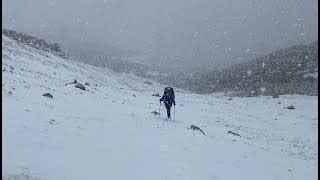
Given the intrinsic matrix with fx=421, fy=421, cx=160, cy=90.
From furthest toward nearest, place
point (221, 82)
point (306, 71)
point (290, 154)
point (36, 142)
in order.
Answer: point (221, 82)
point (306, 71)
point (290, 154)
point (36, 142)

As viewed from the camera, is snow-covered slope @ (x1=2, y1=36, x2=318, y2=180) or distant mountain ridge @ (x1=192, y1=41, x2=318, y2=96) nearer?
snow-covered slope @ (x1=2, y1=36, x2=318, y2=180)

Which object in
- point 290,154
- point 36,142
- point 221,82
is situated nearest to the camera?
point 36,142

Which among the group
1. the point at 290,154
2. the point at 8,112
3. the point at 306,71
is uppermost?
the point at 306,71

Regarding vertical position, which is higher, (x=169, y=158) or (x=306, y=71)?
(x=306, y=71)

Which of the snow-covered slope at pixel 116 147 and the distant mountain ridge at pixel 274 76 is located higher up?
the distant mountain ridge at pixel 274 76

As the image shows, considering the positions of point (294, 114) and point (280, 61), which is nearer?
point (294, 114)

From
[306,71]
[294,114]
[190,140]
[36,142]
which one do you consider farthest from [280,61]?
[36,142]

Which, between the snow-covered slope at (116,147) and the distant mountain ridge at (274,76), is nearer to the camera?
the snow-covered slope at (116,147)

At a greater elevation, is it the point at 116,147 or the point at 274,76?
the point at 274,76

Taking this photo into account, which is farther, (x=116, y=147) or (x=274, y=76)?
(x=274, y=76)

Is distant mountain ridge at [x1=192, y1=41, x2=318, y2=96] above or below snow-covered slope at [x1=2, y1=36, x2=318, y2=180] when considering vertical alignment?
above

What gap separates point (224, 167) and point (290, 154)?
7407 mm

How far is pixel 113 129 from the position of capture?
736 inches

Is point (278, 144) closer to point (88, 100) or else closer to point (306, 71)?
point (88, 100)
